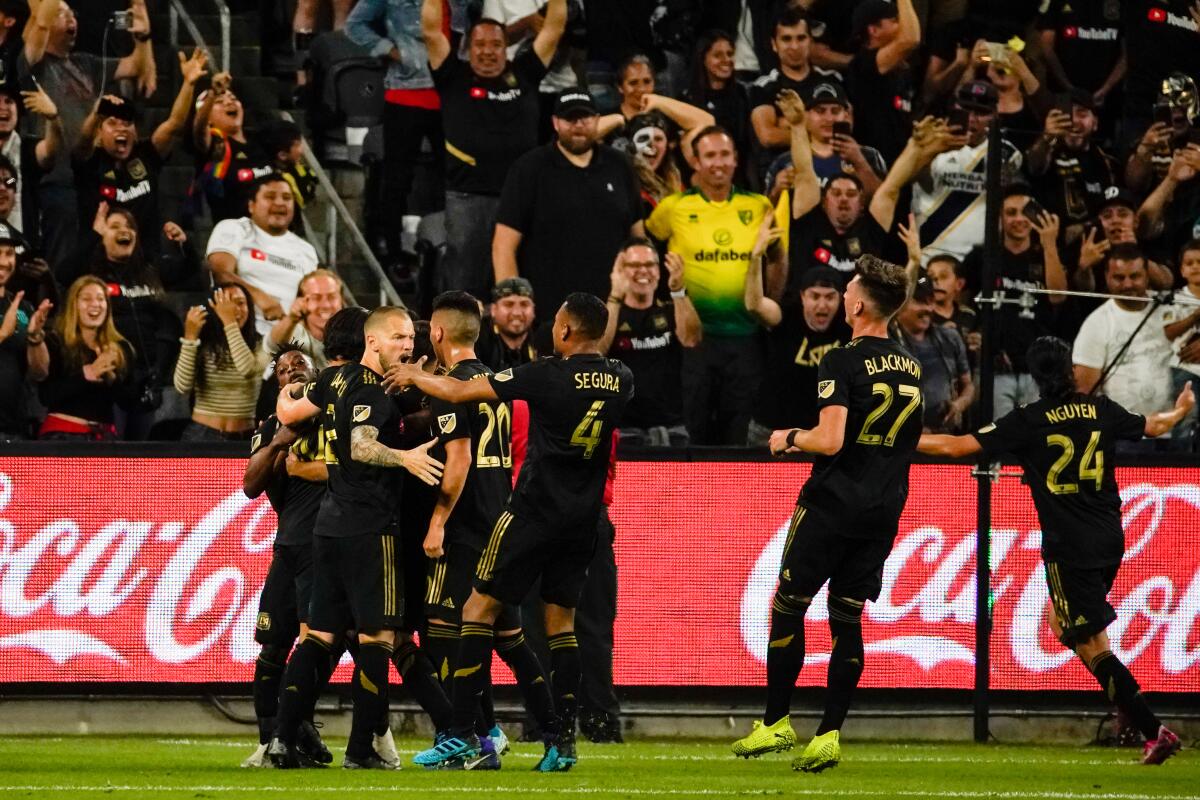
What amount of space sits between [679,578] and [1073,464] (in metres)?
2.73

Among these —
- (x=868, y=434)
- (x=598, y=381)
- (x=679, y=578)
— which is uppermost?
(x=598, y=381)

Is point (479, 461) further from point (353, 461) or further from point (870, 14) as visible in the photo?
point (870, 14)

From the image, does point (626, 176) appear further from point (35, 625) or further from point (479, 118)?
point (35, 625)

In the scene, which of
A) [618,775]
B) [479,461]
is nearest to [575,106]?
[479,461]

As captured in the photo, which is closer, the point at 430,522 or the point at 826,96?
the point at 430,522

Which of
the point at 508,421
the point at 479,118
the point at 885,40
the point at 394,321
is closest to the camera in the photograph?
the point at 394,321

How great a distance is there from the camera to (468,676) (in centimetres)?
939

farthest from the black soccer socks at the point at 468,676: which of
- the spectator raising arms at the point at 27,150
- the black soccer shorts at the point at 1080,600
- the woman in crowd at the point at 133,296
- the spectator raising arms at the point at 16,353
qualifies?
the spectator raising arms at the point at 27,150

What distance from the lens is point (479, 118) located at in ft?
48.1

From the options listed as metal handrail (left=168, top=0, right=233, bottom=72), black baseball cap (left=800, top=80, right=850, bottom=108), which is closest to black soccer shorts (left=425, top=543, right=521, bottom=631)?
black baseball cap (left=800, top=80, right=850, bottom=108)

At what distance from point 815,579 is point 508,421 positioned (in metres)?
1.84

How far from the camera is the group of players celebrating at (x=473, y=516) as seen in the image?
9.26 metres

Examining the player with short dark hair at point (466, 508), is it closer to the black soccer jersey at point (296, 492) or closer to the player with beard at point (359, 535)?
the player with beard at point (359, 535)

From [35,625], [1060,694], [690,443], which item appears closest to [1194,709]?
[1060,694]
